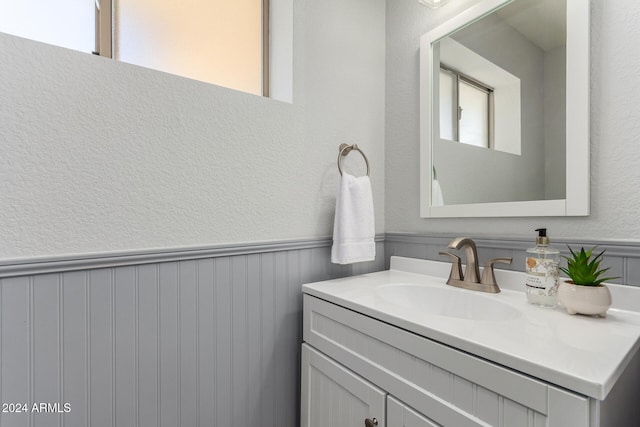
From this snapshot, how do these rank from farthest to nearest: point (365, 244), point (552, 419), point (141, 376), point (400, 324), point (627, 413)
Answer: point (365, 244)
point (141, 376)
point (400, 324)
point (627, 413)
point (552, 419)

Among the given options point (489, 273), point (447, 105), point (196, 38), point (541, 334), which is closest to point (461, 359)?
point (541, 334)

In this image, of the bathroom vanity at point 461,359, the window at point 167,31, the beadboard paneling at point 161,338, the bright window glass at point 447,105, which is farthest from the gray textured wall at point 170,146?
the bathroom vanity at point 461,359

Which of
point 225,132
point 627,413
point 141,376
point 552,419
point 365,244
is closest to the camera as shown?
point 552,419

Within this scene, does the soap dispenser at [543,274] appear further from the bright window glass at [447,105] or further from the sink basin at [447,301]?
the bright window glass at [447,105]

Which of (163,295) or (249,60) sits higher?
(249,60)

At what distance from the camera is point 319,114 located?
1.27m

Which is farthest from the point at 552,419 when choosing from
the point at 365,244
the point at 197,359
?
the point at 197,359

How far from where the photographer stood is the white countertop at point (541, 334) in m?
0.51

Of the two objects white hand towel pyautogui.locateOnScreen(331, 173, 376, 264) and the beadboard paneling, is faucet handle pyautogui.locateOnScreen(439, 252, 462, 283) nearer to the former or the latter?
white hand towel pyautogui.locateOnScreen(331, 173, 376, 264)

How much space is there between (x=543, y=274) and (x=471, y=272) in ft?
0.78

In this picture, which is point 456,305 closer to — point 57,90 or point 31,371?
point 31,371

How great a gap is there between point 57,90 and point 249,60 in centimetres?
74

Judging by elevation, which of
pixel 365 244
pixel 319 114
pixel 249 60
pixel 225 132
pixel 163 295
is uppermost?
pixel 249 60

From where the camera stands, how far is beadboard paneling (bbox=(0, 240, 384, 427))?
29.6 inches
